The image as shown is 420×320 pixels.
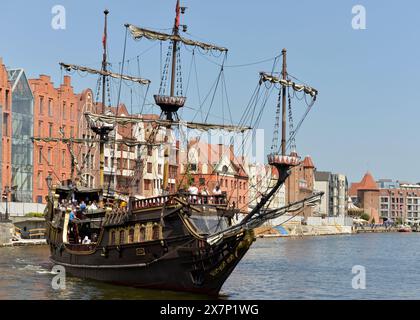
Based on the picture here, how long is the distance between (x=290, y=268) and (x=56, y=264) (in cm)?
1940

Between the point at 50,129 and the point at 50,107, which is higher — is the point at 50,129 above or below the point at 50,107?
below

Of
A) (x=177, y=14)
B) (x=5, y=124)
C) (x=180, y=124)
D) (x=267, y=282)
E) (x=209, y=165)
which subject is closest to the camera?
(x=267, y=282)

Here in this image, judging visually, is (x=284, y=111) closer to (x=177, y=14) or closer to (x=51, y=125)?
(x=177, y=14)

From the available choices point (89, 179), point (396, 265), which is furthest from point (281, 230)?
point (396, 265)

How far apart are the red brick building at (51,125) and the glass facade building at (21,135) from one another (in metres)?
0.99

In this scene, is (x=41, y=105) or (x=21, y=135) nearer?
(x=21, y=135)

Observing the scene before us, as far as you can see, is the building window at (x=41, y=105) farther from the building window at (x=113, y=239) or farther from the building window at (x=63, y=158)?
the building window at (x=113, y=239)

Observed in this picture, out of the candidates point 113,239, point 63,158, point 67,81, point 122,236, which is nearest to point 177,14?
point 113,239

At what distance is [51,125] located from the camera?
106688mm

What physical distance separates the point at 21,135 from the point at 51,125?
19.5 ft

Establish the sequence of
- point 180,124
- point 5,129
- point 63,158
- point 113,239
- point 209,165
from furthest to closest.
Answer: point 63,158
point 5,129
point 209,165
point 180,124
point 113,239

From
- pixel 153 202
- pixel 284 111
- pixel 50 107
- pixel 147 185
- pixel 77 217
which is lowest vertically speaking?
pixel 77 217

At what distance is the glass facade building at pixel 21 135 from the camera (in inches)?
3949
